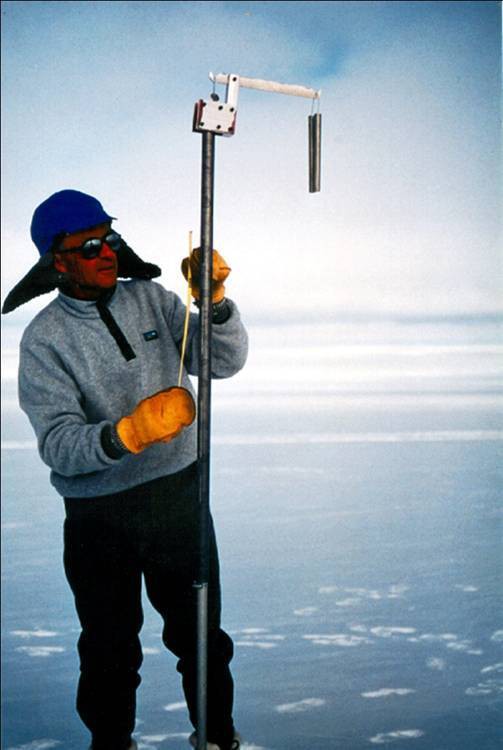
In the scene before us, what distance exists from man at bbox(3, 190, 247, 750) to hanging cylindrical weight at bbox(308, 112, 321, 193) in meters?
0.19

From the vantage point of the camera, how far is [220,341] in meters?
1.44

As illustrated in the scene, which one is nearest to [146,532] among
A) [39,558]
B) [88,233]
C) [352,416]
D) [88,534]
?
[88,534]

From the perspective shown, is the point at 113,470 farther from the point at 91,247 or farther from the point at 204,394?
the point at 91,247

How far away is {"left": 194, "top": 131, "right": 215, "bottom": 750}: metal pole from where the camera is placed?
53.5 inches

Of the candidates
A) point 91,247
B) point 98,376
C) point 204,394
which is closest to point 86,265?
point 91,247

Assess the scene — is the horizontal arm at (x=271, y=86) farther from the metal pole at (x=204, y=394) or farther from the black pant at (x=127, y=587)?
the black pant at (x=127, y=587)

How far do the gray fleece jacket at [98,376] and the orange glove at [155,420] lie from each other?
0.14ft

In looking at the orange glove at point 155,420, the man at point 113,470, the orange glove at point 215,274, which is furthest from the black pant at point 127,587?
→ the orange glove at point 215,274

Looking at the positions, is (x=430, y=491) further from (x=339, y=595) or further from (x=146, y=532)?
(x=146, y=532)

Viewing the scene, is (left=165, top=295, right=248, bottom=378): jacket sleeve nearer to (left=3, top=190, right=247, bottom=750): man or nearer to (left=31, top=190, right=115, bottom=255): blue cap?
(left=3, top=190, right=247, bottom=750): man

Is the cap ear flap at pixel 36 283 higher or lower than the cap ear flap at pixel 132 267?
lower

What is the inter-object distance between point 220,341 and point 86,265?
24 cm

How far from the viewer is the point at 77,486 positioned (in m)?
1.43

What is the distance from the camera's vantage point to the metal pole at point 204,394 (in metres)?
1.36
